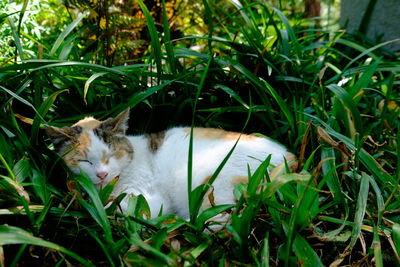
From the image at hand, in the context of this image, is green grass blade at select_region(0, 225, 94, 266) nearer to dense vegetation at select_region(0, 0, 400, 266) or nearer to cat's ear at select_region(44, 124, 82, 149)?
dense vegetation at select_region(0, 0, 400, 266)

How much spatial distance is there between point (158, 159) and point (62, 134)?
0.63 meters

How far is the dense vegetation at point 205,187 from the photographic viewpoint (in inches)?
53.9

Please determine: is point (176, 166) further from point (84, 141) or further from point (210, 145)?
point (84, 141)

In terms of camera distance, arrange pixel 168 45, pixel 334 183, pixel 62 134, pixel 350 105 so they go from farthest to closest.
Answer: pixel 168 45 → pixel 350 105 → pixel 62 134 → pixel 334 183

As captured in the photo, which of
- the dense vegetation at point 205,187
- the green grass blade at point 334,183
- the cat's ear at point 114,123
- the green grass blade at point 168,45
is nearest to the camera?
the dense vegetation at point 205,187

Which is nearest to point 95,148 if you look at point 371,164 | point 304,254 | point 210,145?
point 210,145

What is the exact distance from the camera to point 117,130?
2012 mm

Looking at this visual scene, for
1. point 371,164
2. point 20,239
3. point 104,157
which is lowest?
point 20,239

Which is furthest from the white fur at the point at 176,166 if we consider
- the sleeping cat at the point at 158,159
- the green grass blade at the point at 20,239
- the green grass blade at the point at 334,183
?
the green grass blade at the point at 20,239

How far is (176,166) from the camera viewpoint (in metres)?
2.09

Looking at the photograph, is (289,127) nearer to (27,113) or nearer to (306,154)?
(306,154)

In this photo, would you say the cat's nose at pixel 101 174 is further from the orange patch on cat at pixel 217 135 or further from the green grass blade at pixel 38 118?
the orange patch on cat at pixel 217 135

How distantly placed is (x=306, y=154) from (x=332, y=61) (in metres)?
1.75

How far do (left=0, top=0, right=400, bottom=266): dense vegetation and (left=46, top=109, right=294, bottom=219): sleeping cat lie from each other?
0.14 meters
